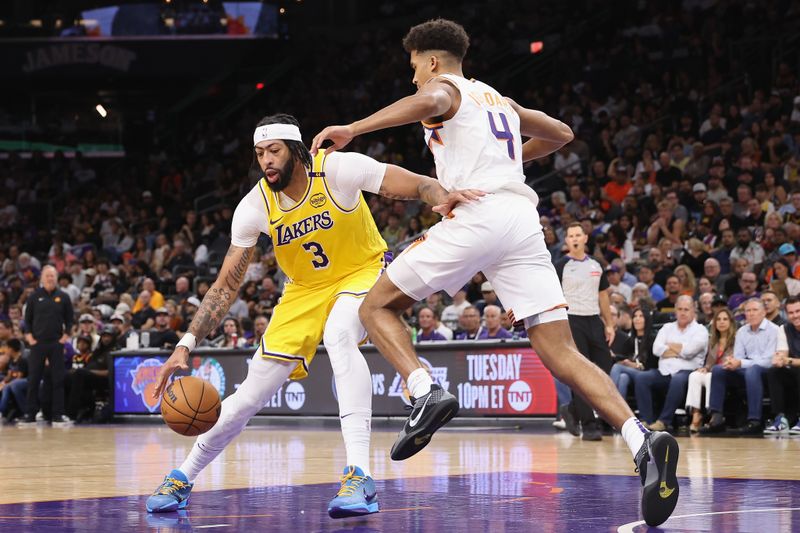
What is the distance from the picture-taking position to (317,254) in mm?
5828

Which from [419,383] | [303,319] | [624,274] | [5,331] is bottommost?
[419,383]

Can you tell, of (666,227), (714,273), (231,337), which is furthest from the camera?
(231,337)

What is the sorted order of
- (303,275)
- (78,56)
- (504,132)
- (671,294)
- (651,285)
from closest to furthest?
(504,132)
(303,275)
(671,294)
(651,285)
(78,56)

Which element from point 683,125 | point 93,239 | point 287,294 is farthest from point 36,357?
point 287,294

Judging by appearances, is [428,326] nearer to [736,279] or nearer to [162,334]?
[736,279]

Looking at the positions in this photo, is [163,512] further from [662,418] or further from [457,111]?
[662,418]

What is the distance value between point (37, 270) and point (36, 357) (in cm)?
693

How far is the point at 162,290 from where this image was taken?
20328 millimetres

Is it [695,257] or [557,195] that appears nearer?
[695,257]

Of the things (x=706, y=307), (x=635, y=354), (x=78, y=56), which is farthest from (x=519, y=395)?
(x=78, y=56)

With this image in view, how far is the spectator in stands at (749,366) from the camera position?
38.0 feet

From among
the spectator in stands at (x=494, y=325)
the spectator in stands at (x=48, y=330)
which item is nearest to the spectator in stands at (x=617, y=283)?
the spectator in stands at (x=494, y=325)

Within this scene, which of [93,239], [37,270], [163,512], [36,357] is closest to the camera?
[163,512]

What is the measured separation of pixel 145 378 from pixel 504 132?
475 inches
